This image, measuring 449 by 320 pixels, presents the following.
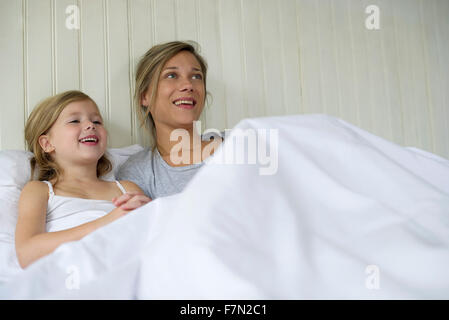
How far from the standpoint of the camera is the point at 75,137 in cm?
131

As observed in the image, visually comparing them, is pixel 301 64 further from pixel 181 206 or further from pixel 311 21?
pixel 181 206

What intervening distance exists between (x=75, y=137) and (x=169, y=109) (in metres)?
0.44

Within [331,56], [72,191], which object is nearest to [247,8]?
[331,56]

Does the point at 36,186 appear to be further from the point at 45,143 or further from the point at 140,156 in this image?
the point at 140,156

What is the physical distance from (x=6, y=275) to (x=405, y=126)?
211cm

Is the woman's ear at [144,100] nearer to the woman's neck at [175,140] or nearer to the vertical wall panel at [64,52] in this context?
the woman's neck at [175,140]

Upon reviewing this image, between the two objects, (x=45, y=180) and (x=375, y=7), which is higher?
(x=375, y=7)

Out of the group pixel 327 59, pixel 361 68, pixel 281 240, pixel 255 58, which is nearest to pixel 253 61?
pixel 255 58

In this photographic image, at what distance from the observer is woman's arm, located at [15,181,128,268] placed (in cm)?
98

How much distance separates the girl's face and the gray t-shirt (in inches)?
9.4

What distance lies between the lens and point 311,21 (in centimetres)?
217

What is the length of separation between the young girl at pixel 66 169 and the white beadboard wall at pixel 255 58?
209 millimetres

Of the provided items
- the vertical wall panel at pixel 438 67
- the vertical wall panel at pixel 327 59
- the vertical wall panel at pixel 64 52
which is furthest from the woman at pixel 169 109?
the vertical wall panel at pixel 438 67

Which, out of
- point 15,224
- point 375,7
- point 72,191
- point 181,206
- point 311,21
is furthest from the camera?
point 375,7
